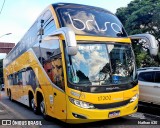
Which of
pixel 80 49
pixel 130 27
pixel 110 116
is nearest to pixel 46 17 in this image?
pixel 80 49

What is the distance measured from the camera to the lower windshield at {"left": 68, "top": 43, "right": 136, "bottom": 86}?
306 inches

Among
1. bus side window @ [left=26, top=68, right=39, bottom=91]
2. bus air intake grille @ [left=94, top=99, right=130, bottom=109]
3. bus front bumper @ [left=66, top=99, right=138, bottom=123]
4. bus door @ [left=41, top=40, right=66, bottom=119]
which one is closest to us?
bus front bumper @ [left=66, top=99, right=138, bottom=123]

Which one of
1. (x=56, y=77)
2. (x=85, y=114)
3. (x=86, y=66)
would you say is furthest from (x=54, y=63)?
(x=85, y=114)

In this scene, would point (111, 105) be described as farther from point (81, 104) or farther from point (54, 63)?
point (54, 63)

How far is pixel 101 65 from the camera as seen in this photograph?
8062 mm

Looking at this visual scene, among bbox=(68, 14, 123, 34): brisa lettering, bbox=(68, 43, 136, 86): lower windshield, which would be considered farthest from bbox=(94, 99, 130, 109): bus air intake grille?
bbox=(68, 14, 123, 34): brisa lettering

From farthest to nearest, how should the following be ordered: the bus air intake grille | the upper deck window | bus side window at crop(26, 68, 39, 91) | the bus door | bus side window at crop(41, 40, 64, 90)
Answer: bus side window at crop(26, 68, 39, 91), the upper deck window, bus side window at crop(41, 40, 64, 90), the bus door, the bus air intake grille

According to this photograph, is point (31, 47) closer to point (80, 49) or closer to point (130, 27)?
point (80, 49)

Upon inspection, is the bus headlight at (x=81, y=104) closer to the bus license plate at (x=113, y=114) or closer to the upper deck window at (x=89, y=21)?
the bus license plate at (x=113, y=114)

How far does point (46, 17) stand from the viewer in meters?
9.98

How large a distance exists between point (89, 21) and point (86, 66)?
166 centimetres

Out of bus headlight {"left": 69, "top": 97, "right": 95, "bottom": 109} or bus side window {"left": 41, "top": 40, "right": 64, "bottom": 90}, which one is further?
bus side window {"left": 41, "top": 40, "right": 64, "bottom": 90}

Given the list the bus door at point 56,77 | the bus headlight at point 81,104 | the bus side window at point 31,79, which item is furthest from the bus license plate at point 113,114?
the bus side window at point 31,79

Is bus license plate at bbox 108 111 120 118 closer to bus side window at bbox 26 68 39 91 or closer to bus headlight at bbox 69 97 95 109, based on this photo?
bus headlight at bbox 69 97 95 109
